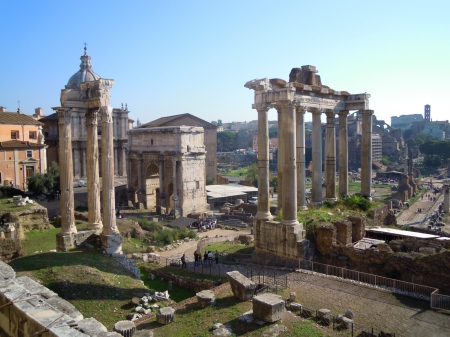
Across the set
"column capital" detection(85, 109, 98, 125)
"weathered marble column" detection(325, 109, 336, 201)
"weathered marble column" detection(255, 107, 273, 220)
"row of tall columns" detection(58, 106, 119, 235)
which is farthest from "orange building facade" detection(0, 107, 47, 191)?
"weathered marble column" detection(325, 109, 336, 201)

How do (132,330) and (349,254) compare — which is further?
(349,254)

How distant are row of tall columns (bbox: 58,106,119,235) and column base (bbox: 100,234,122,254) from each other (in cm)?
17

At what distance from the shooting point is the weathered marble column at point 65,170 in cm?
1772

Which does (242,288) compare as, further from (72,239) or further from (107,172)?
(72,239)

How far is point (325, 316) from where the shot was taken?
11.3m

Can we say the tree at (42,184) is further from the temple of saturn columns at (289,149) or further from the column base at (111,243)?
the temple of saturn columns at (289,149)

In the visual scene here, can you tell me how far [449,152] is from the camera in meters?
107

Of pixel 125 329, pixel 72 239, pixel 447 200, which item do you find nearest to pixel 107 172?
pixel 72 239

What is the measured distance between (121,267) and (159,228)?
50.1 feet

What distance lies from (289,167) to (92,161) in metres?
8.20

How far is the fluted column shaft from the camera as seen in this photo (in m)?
17.3

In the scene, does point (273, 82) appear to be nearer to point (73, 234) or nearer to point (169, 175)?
point (73, 234)

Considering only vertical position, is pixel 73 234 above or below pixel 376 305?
above

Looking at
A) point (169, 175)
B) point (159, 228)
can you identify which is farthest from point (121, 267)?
point (169, 175)
